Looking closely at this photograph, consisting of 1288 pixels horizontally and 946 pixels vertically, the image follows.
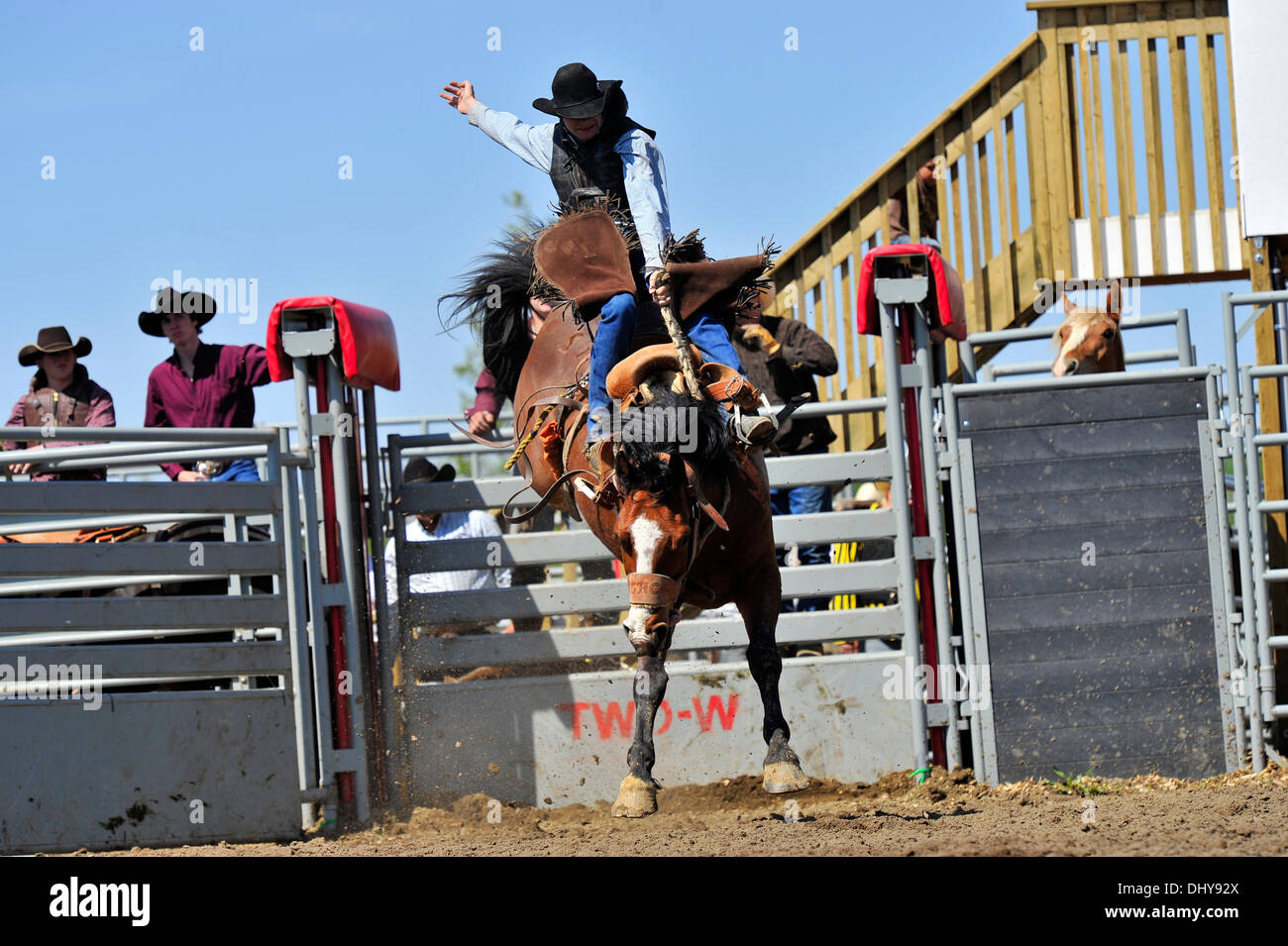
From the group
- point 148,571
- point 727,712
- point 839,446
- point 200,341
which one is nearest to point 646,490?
point 727,712

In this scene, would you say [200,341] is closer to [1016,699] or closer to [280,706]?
[280,706]

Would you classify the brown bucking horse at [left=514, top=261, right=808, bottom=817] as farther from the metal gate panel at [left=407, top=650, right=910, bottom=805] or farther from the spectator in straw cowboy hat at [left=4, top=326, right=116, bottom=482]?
the spectator in straw cowboy hat at [left=4, top=326, right=116, bottom=482]

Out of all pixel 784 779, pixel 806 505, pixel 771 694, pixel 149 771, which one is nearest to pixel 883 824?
pixel 784 779

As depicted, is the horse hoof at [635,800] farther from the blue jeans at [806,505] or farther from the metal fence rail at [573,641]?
the blue jeans at [806,505]

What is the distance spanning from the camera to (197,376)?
8.07 metres

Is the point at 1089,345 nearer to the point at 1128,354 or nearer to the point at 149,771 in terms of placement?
the point at 1128,354

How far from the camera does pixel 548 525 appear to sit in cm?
820

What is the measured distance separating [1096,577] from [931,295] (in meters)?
1.56

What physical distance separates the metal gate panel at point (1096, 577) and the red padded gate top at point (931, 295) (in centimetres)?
44

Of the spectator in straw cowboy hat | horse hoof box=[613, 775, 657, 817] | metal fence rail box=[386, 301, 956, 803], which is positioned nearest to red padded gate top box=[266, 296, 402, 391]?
metal fence rail box=[386, 301, 956, 803]

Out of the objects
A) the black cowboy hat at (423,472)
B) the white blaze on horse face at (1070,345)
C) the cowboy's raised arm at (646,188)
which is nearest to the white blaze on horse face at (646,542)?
the cowboy's raised arm at (646,188)

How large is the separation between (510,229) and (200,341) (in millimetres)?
1962

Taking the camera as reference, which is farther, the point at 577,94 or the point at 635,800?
the point at 577,94

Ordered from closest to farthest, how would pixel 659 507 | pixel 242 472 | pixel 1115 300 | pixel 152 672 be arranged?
pixel 659 507 < pixel 152 672 < pixel 242 472 < pixel 1115 300
